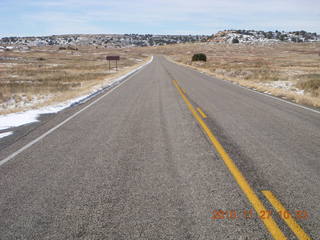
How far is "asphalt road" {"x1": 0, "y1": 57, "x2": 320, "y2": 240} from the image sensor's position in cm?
→ 302

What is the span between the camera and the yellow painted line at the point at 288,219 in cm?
283

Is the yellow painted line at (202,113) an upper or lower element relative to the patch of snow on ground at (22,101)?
upper

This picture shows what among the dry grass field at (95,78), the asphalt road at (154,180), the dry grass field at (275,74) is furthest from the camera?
the dry grass field at (95,78)

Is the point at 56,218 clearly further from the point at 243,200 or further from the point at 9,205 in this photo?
the point at 243,200

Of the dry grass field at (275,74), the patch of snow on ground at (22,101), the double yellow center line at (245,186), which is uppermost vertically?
the double yellow center line at (245,186)

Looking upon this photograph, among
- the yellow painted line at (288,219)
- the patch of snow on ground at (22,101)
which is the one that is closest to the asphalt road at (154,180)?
the yellow painted line at (288,219)

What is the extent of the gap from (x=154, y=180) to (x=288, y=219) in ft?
5.99

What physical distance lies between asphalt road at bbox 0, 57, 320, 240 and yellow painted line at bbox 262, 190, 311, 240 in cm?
5

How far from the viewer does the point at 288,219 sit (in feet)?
10.2

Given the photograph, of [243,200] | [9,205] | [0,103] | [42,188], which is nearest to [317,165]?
[243,200]

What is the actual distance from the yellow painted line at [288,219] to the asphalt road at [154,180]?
0.18 ft

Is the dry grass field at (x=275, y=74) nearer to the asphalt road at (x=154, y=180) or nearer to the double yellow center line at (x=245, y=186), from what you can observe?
the asphalt road at (x=154, y=180)

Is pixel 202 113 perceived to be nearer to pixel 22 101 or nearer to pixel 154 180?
pixel 154 180

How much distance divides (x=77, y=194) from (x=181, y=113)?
5717 mm
